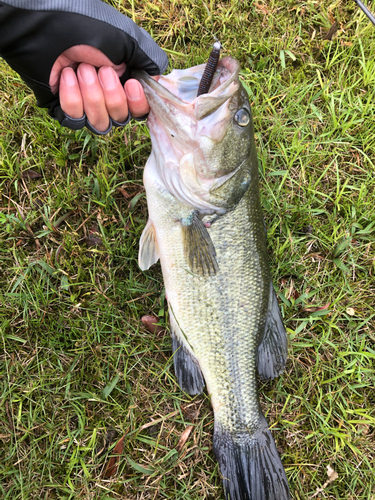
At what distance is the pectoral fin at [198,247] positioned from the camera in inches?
77.7

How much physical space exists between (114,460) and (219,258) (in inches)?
63.5

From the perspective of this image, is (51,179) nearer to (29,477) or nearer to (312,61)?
(29,477)

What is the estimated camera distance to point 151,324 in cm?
242

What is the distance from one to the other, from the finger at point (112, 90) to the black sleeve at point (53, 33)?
0.25ft

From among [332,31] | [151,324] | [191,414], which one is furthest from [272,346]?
[332,31]

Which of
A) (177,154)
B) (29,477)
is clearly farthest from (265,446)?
(177,154)

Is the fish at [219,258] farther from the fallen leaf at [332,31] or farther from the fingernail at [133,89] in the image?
the fallen leaf at [332,31]

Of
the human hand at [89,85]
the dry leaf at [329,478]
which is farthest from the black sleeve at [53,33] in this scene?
the dry leaf at [329,478]

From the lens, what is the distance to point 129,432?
2277mm

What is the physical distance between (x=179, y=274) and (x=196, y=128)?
89 cm

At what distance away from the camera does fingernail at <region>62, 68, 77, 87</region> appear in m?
1.59

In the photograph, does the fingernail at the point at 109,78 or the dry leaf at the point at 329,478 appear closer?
the fingernail at the point at 109,78

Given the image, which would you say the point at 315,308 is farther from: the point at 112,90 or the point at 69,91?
the point at 69,91

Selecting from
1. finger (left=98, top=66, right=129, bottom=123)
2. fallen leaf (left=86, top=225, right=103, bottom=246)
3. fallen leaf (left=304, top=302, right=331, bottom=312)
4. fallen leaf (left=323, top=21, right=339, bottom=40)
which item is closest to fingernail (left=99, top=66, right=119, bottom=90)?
finger (left=98, top=66, right=129, bottom=123)
